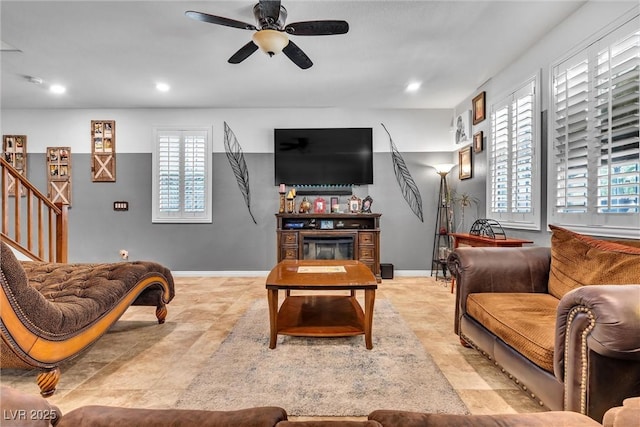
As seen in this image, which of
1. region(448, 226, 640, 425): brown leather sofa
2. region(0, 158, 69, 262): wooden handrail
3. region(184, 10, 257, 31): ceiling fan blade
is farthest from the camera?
region(0, 158, 69, 262): wooden handrail

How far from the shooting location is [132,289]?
7.83 feet

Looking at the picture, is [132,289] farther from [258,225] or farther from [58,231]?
[258,225]

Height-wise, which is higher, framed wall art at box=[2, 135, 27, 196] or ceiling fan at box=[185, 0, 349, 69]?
ceiling fan at box=[185, 0, 349, 69]

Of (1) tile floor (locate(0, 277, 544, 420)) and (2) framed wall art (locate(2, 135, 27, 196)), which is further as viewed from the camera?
(2) framed wall art (locate(2, 135, 27, 196))

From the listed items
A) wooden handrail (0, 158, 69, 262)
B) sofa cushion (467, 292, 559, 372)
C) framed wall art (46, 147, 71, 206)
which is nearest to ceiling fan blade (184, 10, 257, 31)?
wooden handrail (0, 158, 69, 262)

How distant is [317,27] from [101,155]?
4.57m

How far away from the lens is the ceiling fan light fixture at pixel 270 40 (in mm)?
2387

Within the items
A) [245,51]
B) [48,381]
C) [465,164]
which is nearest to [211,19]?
[245,51]

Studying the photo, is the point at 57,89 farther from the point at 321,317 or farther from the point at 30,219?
the point at 321,317

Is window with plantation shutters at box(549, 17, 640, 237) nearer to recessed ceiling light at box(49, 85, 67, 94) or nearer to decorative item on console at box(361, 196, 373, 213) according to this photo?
decorative item on console at box(361, 196, 373, 213)

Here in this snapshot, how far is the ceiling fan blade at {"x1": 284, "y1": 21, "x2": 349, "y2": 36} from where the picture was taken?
232 centimetres

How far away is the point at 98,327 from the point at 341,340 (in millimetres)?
1673

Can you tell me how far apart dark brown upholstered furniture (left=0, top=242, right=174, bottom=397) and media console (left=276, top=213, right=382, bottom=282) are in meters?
2.32

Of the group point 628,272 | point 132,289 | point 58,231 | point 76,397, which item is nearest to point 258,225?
point 58,231
